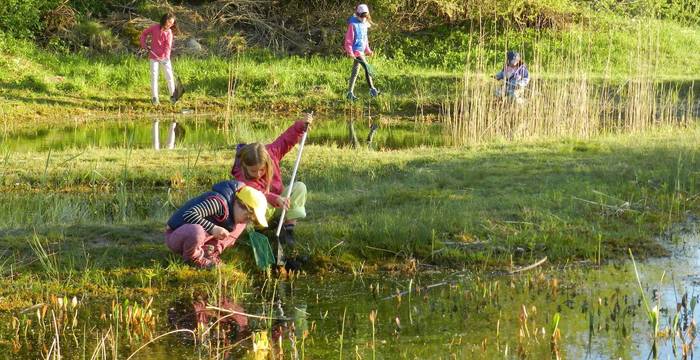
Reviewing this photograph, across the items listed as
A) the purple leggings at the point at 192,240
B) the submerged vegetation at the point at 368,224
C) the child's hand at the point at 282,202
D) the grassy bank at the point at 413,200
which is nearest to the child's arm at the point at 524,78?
the submerged vegetation at the point at 368,224

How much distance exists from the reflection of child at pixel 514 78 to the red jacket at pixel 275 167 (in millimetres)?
5909

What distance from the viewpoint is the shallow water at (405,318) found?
598 centimetres

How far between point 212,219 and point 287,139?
3.92 feet

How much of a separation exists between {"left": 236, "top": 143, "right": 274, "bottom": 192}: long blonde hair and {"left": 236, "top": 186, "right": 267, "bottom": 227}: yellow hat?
11.4 inches

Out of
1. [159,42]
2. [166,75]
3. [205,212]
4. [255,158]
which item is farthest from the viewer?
[166,75]

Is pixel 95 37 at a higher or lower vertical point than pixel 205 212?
higher

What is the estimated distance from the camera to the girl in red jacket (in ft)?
24.4

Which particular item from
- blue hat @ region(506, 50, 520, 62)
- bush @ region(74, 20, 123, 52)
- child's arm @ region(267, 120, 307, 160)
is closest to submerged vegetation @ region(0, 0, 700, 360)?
child's arm @ region(267, 120, 307, 160)

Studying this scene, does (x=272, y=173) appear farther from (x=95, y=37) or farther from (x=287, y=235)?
(x=95, y=37)

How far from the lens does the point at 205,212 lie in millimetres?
7270

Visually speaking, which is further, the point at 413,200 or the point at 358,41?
the point at 358,41

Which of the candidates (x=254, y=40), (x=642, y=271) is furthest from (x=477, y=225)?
(x=254, y=40)

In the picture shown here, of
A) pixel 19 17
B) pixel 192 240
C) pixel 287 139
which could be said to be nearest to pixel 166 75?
pixel 19 17

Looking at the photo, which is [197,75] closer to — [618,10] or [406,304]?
[618,10]
